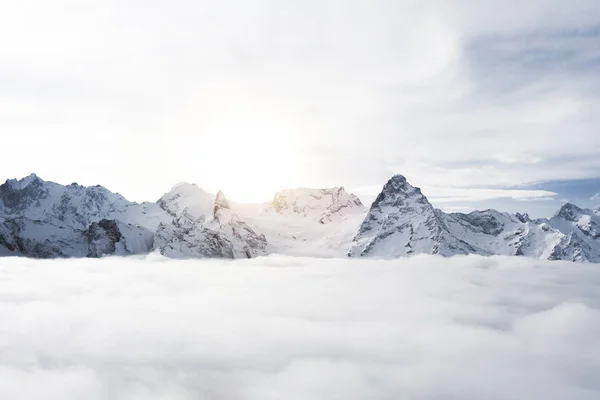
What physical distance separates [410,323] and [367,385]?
63947 mm

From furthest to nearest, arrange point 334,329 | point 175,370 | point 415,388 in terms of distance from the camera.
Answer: point 334,329
point 175,370
point 415,388

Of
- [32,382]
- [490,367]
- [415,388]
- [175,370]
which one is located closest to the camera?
[32,382]

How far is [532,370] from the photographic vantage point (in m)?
117

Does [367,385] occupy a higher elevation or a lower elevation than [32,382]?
lower

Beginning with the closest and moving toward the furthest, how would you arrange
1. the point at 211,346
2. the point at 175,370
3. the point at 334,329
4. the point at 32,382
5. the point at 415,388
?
the point at 32,382
the point at 415,388
the point at 175,370
the point at 211,346
the point at 334,329

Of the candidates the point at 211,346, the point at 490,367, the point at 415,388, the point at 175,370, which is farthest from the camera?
the point at 211,346

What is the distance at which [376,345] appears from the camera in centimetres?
14238

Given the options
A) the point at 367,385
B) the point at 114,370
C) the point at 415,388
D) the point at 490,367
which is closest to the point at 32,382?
the point at 114,370

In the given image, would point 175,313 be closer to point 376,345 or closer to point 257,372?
point 257,372

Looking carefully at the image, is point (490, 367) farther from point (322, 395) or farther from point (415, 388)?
point (322, 395)

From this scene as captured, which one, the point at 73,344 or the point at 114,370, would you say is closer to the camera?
the point at 114,370

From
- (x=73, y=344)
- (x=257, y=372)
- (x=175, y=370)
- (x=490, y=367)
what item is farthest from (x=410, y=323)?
(x=73, y=344)

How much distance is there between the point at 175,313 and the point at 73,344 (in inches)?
2063

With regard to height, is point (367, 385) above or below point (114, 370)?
below
